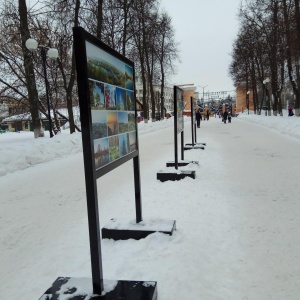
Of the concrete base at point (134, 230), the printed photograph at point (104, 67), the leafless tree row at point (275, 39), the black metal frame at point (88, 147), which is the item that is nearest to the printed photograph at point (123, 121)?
the printed photograph at point (104, 67)

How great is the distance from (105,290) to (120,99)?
1.80 metres

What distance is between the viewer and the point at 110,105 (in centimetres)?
306

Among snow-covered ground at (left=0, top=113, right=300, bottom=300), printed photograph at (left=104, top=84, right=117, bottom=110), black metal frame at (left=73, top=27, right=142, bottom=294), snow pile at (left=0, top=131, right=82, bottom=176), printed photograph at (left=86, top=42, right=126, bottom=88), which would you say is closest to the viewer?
black metal frame at (left=73, top=27, right=142, bottom=294)

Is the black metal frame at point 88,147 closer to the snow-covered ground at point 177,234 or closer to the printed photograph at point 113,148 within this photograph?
the printed photograph at point 113,148

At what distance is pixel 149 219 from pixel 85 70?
2522mm

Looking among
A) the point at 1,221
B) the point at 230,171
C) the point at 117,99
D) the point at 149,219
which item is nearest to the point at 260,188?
the point at 230,171

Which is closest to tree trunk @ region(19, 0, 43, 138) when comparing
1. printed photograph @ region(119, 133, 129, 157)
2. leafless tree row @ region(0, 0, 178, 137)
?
leafless tree row @ region(0, 0, 178, 137)

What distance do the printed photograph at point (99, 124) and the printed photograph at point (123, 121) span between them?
468 mm

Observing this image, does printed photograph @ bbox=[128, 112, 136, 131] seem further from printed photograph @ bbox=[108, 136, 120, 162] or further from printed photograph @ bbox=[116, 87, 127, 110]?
printed photograph @ bbox=[108, 136, 120, 162]

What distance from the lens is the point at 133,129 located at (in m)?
3.97

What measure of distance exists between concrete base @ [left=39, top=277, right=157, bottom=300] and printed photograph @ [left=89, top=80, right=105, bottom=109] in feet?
4.76

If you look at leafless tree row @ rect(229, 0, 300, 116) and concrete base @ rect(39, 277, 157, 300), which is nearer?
concrete base @ rect(39, 277, 157, 300)

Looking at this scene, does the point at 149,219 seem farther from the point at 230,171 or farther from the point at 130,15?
the point at 130,15

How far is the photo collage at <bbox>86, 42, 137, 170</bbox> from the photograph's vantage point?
266 cm
